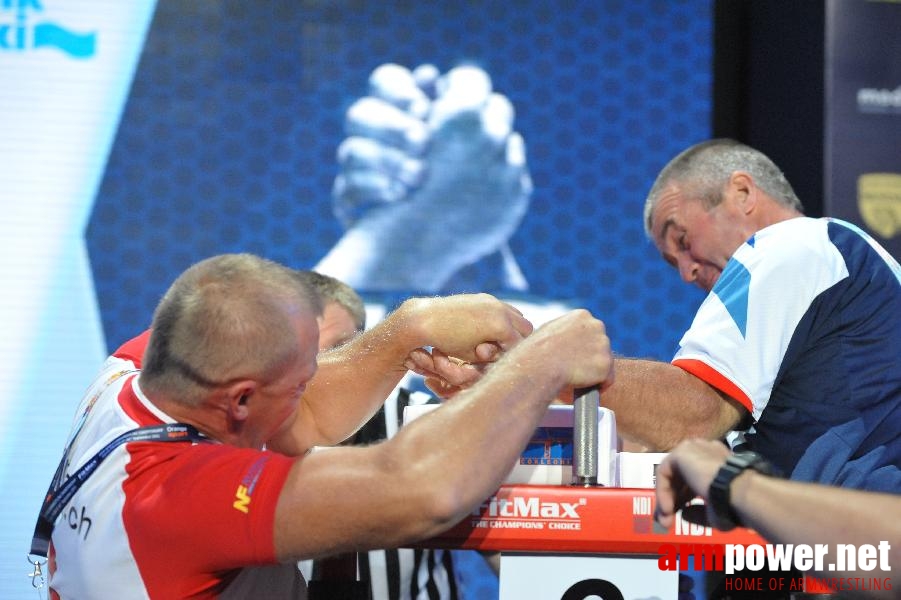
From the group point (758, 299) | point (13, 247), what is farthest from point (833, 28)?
point (13, 247)

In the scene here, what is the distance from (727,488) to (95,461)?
799 mm

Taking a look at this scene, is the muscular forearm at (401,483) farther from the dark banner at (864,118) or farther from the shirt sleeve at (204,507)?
the dark banner at (864,118)

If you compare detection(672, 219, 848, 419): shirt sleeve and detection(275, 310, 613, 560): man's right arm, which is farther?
detection(672, 219, 848, 419): shirt sleeve

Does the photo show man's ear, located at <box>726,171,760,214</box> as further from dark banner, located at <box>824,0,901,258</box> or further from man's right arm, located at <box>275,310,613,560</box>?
man's right arm, located at <box>275,310,613,560</box>

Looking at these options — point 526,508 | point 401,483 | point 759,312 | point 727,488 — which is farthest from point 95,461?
point 759,312

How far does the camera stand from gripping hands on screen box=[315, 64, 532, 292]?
3.50 meters

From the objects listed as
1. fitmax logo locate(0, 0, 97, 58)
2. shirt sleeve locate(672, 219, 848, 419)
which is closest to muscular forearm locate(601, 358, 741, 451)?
shirt sleeve locate(672, 219, 848, 419)

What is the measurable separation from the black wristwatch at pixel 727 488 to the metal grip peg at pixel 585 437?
24cm

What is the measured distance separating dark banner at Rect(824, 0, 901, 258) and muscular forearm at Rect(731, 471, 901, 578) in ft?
7.62

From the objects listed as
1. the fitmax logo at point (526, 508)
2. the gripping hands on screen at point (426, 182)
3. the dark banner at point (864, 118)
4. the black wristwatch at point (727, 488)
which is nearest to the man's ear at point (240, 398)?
the fitmax logo at point (526, 508)

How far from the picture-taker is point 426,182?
3553mm

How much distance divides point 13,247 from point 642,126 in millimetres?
2233

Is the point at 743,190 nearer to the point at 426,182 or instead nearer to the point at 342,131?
the point at 426,182

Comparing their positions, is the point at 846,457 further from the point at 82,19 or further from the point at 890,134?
the point at 82,19
